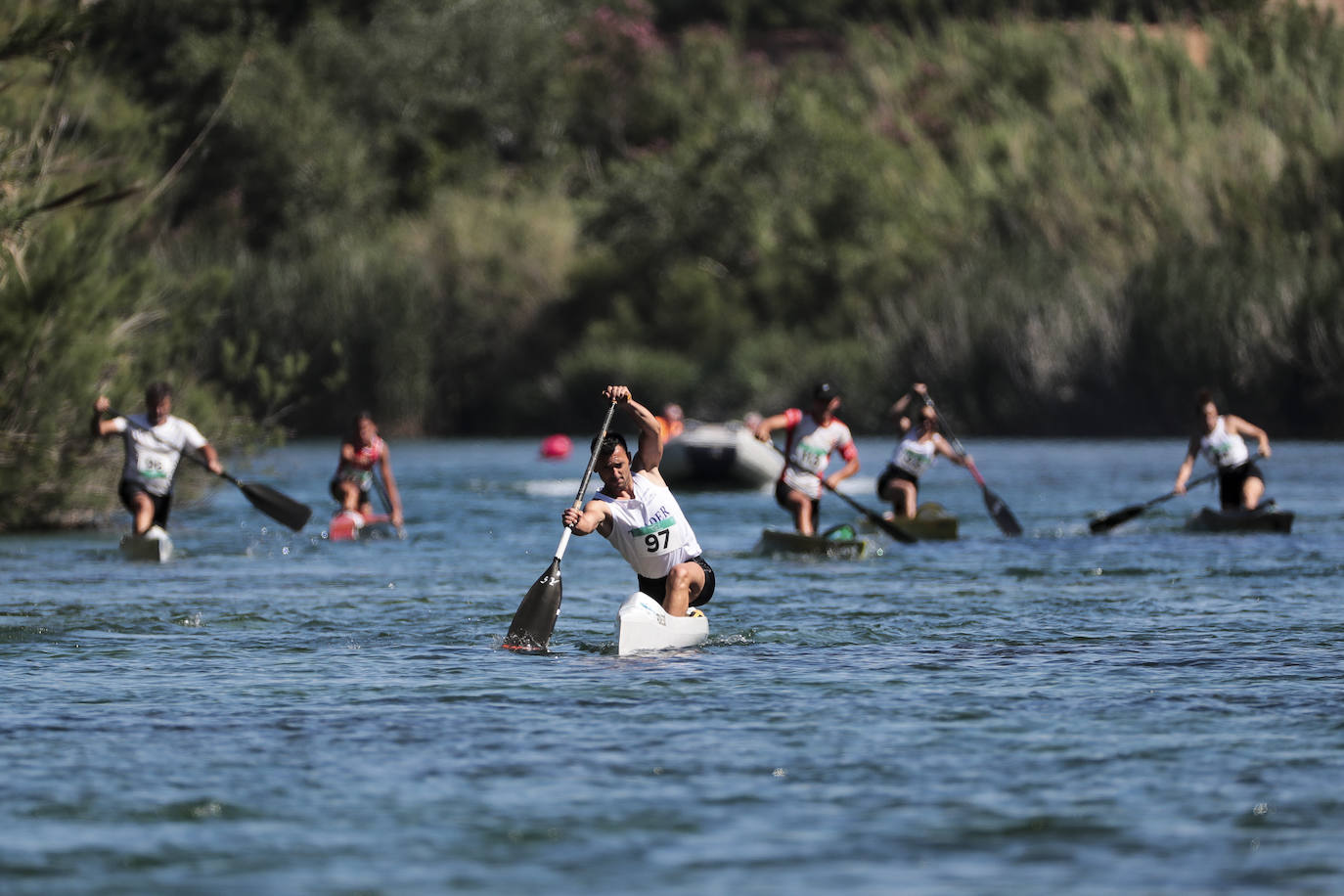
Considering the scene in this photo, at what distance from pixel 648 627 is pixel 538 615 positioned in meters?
0.83

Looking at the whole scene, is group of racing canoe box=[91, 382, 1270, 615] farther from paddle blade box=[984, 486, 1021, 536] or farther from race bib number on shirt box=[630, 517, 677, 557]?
paddle blade box=[984, 486, 1021, 536]

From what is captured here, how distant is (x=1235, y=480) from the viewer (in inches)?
985

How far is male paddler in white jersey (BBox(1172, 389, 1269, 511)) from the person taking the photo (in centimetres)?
2409

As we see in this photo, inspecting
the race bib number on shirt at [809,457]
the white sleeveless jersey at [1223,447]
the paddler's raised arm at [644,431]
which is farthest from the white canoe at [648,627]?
the white sleeveless jersey at [1223,447]

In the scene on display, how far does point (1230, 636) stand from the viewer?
612 inches

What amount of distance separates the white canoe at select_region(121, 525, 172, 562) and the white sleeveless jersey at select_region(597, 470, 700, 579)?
8.58 meters

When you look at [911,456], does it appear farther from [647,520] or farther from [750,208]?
[750,208]

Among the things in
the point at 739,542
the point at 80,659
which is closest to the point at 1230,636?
the point at 80,659

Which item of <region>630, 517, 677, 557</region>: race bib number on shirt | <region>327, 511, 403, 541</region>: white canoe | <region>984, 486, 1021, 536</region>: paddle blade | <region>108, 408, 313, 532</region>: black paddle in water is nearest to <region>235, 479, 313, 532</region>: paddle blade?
<region>108, 408, 313, 532</region>: black paddle in water

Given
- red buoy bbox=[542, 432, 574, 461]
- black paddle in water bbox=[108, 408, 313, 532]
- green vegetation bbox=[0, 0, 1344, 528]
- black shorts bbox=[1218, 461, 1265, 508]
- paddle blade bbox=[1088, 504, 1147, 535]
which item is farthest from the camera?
green vegetation bbox=[0, 0, 1344, 528]

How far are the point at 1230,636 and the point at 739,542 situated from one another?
10.6 metres

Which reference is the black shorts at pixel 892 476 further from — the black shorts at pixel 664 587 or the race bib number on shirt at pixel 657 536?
the race bib number on shirt at pixel 657 536

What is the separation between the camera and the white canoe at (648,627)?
47.1 feet

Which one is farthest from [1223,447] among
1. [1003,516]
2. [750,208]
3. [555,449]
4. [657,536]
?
[750,208]
